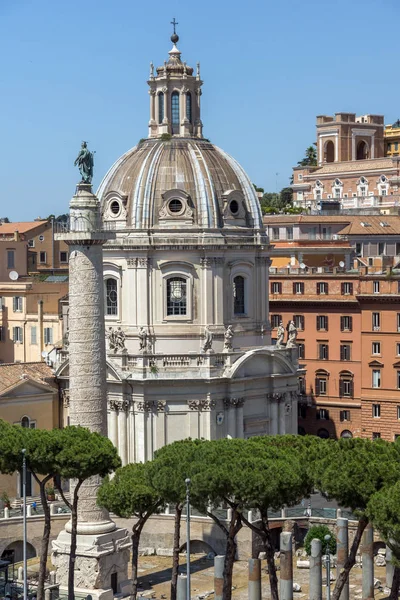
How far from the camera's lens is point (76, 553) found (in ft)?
199

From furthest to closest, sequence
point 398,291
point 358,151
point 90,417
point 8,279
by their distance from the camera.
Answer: point 358,151 → point 8,279 → point 398,291 → point 90,417

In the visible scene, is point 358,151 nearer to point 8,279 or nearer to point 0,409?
point 8,279

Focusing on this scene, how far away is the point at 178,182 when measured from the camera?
74.8 metres

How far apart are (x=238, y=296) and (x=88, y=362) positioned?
58.0ft

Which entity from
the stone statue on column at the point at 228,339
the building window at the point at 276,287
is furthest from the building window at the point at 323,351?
the stone statue on column at the point at 228,339

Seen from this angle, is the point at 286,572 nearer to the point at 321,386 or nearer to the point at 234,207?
the point at 234,207

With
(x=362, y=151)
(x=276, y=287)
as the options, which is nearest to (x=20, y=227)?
(x=276, y=287)

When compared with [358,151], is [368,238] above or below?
below

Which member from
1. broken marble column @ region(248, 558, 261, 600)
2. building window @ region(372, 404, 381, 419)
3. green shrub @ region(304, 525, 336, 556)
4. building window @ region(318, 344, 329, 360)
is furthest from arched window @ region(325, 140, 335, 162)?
broken marble column @ region(248, 558, 261, 600)

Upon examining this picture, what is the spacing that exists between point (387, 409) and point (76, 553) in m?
28.4

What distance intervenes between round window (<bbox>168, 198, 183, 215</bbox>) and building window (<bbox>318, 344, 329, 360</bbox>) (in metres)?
16.3

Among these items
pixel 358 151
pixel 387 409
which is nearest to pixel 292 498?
pixel 387 409

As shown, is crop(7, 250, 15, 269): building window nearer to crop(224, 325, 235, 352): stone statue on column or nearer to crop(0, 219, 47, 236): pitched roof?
crop(0, 219, 47, 236): pitched roof

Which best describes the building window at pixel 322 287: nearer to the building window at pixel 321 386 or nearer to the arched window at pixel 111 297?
the building window at pixel 321 386
